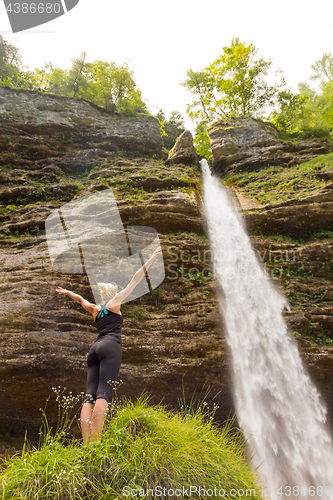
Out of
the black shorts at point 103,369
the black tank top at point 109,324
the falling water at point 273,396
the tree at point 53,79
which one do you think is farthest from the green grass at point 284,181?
the tree at point 53,79

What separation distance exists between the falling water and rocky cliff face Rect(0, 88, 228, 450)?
629 millimetres

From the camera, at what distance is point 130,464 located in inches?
126

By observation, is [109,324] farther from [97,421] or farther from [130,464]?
[130,464]

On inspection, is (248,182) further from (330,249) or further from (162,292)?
(162,292)

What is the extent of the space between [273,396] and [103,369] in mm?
5592

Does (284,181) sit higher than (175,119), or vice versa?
(175,119)

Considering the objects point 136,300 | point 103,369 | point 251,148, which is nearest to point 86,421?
point 103,369

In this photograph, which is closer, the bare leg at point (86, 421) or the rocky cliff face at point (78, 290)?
the bare leg at point (86, 421)

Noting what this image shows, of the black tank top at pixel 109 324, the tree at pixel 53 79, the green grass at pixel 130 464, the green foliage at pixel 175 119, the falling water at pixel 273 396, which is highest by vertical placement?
the tree at pixel 53 79

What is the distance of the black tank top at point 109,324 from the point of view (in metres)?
4.22

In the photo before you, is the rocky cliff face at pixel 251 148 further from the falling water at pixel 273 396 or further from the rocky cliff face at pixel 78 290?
the falling water at pixel 273 396

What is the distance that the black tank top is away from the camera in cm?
422

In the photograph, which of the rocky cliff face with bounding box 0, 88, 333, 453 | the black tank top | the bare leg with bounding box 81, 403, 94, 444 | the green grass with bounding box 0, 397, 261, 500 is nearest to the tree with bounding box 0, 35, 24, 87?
the rocky cliff face with bounding box 0, 88, 333, 453

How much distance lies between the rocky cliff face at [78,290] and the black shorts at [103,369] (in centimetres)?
278
